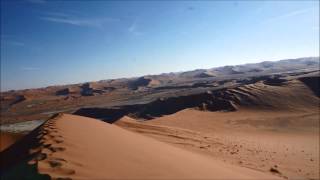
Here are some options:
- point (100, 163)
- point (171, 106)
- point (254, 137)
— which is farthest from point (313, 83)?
point (100, 163)

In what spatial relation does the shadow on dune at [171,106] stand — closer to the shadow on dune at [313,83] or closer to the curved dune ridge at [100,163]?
the shadow on dune at [313,83]

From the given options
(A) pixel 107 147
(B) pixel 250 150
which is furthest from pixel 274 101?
(A) pixel 107 147

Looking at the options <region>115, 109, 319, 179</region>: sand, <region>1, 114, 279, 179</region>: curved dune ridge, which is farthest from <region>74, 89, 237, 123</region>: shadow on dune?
<region>1, 114, 279, 179</region>: curved dune ridge

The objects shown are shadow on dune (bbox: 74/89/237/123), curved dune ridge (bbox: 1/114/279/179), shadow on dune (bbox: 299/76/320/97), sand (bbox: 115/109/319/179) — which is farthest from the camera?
→ shadow on dune (bbox: 299/76/320/97)

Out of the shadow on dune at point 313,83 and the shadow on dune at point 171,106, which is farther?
the shadow on dune at point 313,83

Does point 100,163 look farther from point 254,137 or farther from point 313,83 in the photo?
point 313,83

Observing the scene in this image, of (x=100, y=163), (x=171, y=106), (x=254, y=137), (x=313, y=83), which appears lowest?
(x=254, y=137)

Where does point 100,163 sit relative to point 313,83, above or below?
below

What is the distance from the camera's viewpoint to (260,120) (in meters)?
23.1

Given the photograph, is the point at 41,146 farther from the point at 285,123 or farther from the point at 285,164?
the point at 285,123

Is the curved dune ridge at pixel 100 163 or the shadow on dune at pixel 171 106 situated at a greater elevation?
the curved dune ridge at pixel 100 163

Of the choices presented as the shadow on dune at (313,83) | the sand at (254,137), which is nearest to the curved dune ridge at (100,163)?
the sand at (254,137)

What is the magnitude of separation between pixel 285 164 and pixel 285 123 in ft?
40.1

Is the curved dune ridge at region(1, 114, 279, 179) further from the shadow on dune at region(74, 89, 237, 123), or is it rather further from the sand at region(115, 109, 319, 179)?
the shadow on dune at region(74, 89, 237, 123)
